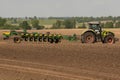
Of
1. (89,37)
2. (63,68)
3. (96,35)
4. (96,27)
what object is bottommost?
(63,68)

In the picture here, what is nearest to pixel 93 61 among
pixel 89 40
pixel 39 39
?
pixel 89 40

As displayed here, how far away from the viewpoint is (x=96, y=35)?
25.0 m

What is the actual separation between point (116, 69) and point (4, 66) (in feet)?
14.7

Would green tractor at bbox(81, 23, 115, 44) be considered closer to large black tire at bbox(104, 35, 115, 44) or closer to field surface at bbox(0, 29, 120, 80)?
large black tire at bbox(104, 35, 115, 44)

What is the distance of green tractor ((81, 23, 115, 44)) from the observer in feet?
81.5

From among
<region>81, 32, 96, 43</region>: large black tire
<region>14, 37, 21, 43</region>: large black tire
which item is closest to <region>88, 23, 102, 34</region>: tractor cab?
<region>81, 32, 96, 43</region>: large black tire

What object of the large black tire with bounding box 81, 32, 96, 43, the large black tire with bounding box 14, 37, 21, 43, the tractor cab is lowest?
the large black tire with bounding box 14, 37, 21, 43

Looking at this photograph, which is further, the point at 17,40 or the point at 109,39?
the point at 17,40

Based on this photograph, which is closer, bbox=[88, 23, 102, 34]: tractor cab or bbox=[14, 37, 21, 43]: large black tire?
bbox=[88, 23, 102, 34]: tractor cab

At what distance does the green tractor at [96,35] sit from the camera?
24.8 metres

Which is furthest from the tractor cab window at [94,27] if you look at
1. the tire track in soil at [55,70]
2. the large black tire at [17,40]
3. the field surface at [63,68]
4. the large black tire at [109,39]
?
the tire track in soil at [55,70]

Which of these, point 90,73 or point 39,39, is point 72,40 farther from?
point 90,73

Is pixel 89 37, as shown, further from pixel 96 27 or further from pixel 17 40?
pixel 17 40

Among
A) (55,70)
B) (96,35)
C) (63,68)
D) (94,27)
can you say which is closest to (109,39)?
(96,35)
